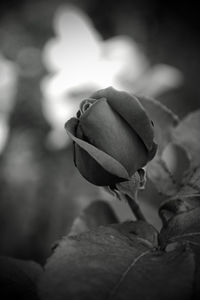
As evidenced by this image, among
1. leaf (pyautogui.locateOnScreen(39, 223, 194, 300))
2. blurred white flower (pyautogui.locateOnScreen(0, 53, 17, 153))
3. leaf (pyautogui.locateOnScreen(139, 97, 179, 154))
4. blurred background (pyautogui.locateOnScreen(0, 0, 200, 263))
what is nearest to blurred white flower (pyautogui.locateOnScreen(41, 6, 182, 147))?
blurred background (pyautogui.locateOnScreen(0, 0, 200, 263))

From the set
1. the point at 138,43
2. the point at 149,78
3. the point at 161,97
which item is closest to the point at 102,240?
the point at 161,97

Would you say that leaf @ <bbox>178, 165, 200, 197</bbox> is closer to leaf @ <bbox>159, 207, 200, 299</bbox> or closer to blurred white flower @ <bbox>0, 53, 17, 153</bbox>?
leaf @ <bbox>159, 207, 200, 299</bbox>

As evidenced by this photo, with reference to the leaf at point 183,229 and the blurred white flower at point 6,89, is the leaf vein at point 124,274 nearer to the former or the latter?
the leaf at point 183,229

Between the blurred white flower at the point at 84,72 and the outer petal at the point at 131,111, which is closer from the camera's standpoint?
the outer petal at the point at 131,111

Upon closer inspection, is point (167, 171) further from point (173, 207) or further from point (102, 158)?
point (102, 158)

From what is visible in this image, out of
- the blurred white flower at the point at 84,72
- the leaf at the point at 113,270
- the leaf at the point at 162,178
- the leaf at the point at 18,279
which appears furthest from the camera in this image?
the blurred white flower at the point at 84,72

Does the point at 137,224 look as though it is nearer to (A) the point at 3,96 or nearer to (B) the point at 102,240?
(B) the point at 102,240

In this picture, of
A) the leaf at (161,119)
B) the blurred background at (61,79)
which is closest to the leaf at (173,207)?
the leaf at (161,119)

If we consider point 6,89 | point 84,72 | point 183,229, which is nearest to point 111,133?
point 183,229
